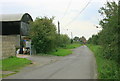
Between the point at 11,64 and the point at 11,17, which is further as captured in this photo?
the point at 11,17

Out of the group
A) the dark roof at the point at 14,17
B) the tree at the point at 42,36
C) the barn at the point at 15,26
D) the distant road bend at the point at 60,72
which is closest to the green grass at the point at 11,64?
the distant road bend at the point at 60,72

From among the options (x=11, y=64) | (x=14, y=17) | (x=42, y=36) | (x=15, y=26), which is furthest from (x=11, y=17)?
(x=11, y=64)

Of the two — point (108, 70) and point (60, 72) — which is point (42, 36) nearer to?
point (60, 72)

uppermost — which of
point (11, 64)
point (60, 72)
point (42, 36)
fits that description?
point (42, 36)

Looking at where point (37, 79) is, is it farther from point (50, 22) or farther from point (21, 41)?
point (21, 41)

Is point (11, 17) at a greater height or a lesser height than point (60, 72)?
greater

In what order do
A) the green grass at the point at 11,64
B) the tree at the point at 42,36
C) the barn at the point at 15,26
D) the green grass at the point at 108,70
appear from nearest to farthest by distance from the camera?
the green grass at the point at 108,70 → the green grass at the point at 11,64 → the tree at the point at 42,36 → the barn at the point at 15,26

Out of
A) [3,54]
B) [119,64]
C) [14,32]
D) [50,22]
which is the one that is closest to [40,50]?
→ [50,22]

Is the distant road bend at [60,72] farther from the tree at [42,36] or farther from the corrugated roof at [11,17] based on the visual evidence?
the corrugated roof at [11,17]

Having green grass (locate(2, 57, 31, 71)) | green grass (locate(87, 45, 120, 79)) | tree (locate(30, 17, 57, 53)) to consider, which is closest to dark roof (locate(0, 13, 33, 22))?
tree (locate(30, 17, 57, 53))

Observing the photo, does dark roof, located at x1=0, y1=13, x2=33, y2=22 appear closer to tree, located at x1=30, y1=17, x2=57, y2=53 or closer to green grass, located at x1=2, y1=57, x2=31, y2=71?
tree, located at x1=30, y1=17, x2=57, y2=53

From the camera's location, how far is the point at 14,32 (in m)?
35.5

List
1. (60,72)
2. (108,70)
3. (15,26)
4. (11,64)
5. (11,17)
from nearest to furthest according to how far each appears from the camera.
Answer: (108,70) → (60,72) → (11,64) → (15,26) → (11,17)

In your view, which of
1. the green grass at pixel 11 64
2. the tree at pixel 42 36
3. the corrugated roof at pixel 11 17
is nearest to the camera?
the green grass at pixel 11 64
